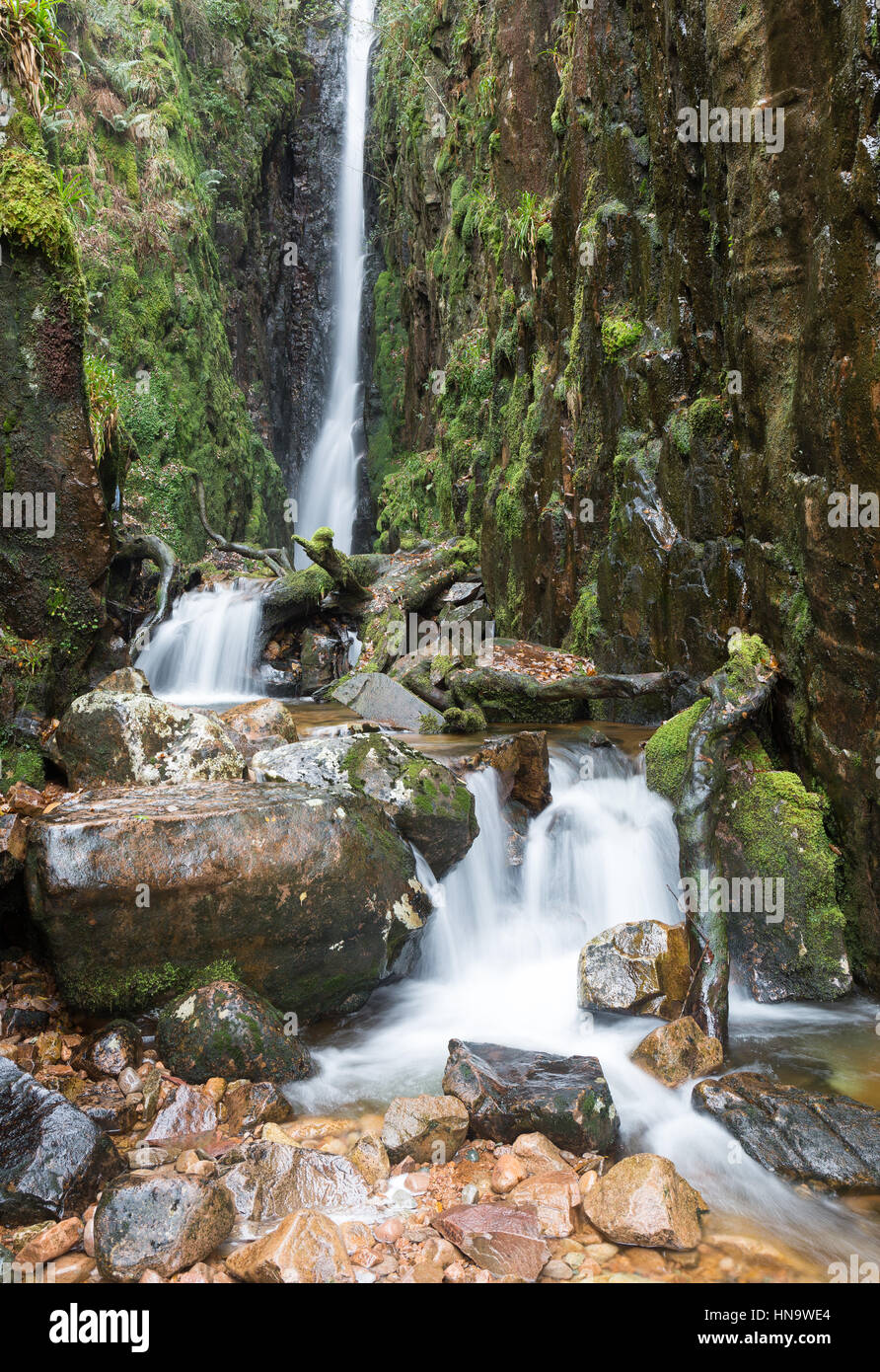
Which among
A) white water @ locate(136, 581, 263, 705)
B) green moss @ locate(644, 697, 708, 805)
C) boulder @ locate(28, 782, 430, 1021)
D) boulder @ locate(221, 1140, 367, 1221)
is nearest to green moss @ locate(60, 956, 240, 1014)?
boulder @ locate(28, 782, 430, 1021)

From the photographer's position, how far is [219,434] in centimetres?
1877

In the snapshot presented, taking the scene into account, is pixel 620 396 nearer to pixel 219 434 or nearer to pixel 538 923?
pixel 538 923

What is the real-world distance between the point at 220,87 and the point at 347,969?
2522 cm

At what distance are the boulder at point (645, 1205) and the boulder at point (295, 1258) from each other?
1.09 m

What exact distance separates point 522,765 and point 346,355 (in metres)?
21.9

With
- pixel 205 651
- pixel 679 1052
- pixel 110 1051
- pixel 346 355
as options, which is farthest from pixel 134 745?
pixel 346 355

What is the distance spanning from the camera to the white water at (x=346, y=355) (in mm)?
24250

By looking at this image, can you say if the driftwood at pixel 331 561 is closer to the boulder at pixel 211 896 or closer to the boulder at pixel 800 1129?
the boulder at pixel 211 896

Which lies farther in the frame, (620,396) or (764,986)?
(620,396)

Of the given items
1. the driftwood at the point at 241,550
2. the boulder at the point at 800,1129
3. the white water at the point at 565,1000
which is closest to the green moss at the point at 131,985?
the white water at the point at 565,1000

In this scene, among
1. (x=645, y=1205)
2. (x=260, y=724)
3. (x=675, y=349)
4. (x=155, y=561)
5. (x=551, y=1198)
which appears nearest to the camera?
(x=645, y=1205)

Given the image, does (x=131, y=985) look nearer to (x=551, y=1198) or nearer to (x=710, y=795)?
(x=551, y=1198)

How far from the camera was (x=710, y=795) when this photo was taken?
5.79 metres

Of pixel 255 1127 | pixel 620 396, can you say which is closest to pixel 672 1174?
pixel 255 1127
